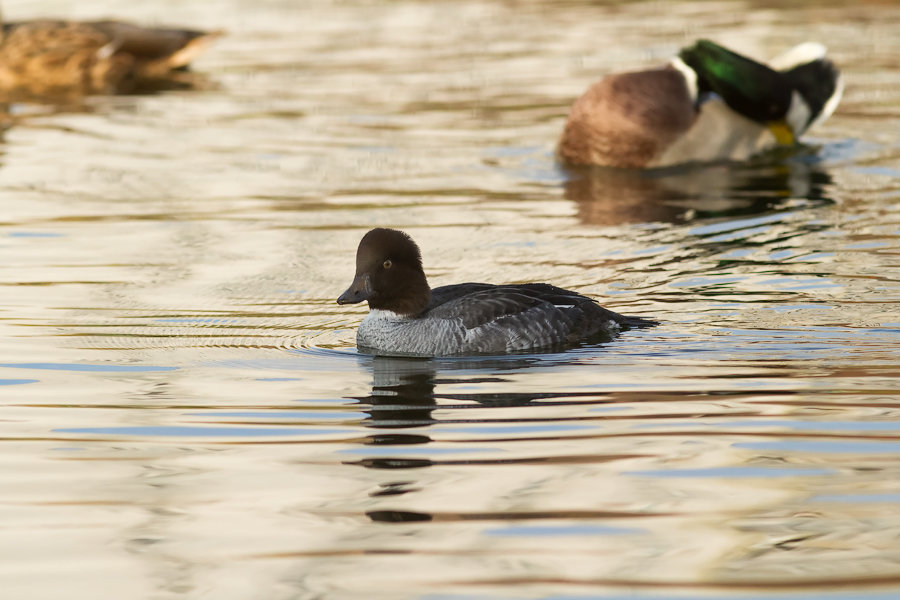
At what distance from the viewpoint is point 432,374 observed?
9016 millimetres

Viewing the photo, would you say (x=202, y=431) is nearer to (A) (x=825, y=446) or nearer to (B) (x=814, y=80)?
(A) (x=825, y=446)

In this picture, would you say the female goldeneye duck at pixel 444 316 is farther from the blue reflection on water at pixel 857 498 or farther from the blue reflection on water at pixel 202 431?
the blue reflection on water at pixel 857 498

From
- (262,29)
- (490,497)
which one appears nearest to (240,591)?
(490,497)

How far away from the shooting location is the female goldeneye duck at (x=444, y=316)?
938 cm

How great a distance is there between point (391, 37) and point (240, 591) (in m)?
20.4

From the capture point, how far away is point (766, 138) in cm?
1662

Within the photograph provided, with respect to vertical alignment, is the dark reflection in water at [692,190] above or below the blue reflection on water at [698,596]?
above

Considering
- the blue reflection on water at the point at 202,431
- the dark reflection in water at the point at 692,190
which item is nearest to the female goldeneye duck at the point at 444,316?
the blue reflection on water at the point at 202,431

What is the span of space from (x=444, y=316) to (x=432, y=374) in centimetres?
55

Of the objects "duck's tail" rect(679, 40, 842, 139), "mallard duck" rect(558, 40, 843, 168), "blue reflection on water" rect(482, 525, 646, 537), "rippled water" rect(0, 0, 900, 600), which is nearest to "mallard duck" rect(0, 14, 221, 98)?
"rippled water" rect(0, 0, 900, 600)

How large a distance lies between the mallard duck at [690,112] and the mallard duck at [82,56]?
8.46 meters

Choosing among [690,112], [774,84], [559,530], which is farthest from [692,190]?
[559,530]

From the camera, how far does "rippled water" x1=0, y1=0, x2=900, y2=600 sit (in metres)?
5.83

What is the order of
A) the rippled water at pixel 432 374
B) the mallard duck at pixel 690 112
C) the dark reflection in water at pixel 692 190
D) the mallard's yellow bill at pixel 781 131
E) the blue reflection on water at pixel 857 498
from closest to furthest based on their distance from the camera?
the rippled water at pixel 432 374, the blue reflection on water at pixel 857 498, the dark reflection in water at pixel 692 190, the mallard duck at pixel 690 112, the mallard's yellow bill at pixel 781 131
